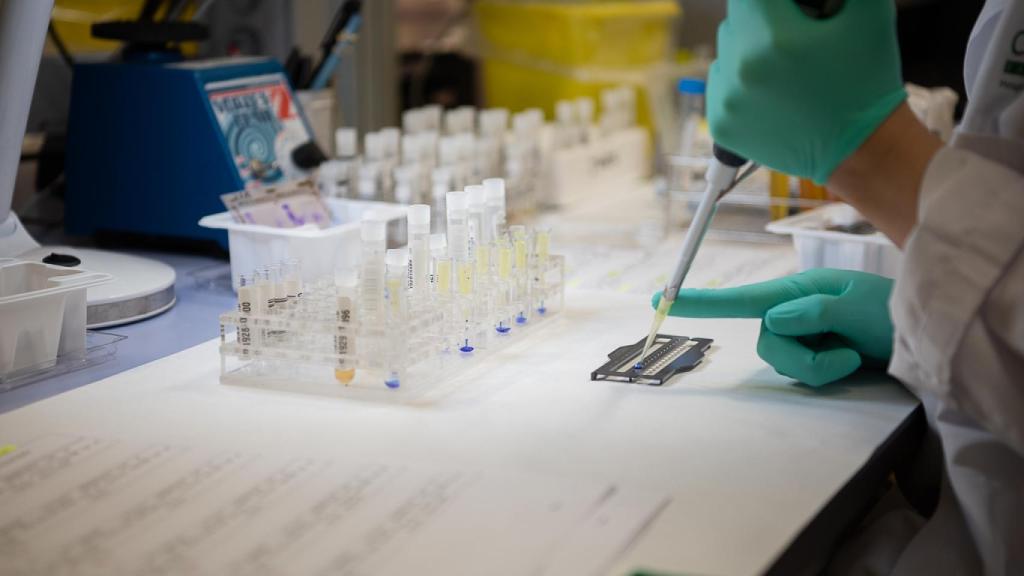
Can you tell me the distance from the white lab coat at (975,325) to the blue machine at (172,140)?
1238 millimetres

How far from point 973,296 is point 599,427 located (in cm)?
40

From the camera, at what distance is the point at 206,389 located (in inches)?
53.6

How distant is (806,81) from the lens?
114 cm

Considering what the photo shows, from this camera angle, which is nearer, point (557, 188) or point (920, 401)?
point (920, 401)

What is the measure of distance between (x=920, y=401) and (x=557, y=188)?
1.33m

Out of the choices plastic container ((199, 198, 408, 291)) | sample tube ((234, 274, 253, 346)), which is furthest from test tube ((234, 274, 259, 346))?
plastic container ((199, 198, 408, 291))

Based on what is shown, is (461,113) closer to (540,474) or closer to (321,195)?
(321,195)

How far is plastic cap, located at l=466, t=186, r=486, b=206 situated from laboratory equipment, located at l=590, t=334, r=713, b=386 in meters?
0.29

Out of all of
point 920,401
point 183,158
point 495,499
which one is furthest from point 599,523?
point 183,158

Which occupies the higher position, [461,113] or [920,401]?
[461,113]

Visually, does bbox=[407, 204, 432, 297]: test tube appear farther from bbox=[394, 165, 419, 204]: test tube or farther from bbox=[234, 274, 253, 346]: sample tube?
bbox=[394, 165, 419, 204]: test tube

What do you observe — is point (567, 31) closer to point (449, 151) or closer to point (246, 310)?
point (449, 151)

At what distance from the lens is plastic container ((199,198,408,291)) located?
5.65 ft

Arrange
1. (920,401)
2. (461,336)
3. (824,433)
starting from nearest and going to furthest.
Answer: (824,433) < (920,401) < (461,336)
